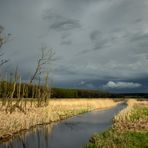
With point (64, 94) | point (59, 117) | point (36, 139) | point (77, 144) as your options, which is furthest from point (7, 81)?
point (64, 94)

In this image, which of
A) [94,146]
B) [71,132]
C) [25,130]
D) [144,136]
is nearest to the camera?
[94,146]

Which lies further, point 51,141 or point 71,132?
point 71,132

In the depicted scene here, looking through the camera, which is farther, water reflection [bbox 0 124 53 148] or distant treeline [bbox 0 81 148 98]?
distant treeline [bbox 0 81 148 98]

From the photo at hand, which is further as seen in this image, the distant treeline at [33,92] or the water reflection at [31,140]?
the distant treeline at [33,92]

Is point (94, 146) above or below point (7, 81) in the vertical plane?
below

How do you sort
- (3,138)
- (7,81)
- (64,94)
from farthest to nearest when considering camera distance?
1. (64,94)
2. (7,81)
3. (3,138)

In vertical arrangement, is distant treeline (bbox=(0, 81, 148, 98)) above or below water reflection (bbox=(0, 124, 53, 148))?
above

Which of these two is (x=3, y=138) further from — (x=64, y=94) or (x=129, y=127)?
(x=64, y=94)

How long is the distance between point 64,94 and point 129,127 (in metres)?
125

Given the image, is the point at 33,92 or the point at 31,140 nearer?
the point at 31,140

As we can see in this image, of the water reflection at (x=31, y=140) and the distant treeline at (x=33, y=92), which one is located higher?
the distant treeline at (x=33, y=92)

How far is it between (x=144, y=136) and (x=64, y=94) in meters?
131

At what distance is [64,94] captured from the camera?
154 metres

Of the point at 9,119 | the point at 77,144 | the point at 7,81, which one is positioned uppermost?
the point at 7,81
